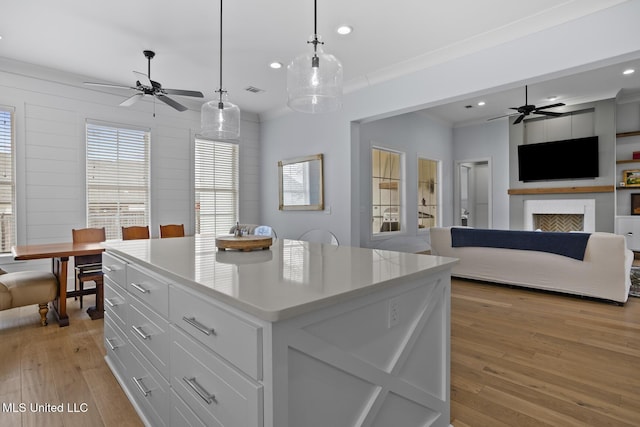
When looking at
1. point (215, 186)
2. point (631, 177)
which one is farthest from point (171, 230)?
point (631, 177)

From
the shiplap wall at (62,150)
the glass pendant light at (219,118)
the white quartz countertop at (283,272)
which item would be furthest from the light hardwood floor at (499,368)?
the glass pendant light at (219,118)

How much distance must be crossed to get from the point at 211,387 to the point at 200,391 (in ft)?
0.26

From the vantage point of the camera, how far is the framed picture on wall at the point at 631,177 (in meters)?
6.41

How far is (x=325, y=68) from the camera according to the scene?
6.64 feet

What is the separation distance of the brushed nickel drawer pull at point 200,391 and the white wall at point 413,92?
3954 mm

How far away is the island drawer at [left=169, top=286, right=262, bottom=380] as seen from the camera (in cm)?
94

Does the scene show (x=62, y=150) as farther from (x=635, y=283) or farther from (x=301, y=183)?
(x=635, y=283)

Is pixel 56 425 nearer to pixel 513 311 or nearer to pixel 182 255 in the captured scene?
pixel 182 255

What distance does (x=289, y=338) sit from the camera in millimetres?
929

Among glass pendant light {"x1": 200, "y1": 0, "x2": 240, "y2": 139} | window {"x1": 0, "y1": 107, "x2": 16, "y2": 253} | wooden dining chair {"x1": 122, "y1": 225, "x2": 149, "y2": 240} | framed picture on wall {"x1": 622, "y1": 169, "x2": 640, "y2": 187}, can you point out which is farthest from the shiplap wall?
framed picture on wall {"x1": 622, "y1": 169, "x2": 640, "y2": 187}

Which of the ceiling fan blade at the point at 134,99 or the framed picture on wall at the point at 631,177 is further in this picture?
the framed picture on wall at the point at 631,177

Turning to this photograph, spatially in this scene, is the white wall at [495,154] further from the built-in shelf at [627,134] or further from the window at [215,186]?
the window at [215,186]

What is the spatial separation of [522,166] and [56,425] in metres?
8.35
